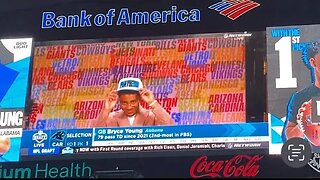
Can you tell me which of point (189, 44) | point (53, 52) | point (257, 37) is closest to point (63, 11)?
point (53, 52)

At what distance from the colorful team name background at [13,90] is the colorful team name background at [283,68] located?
100 inches

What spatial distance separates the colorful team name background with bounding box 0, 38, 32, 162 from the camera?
860cm

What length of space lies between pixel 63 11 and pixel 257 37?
2.14m

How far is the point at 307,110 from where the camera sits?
8305 millimetres

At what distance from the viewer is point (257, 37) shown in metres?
8.51

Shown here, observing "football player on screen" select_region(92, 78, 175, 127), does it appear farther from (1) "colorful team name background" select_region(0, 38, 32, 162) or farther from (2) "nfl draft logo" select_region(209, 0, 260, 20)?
(2) "nfl draft logo" select_region(209, 0, 260, 20)

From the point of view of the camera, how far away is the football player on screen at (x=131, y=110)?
846 centimetres

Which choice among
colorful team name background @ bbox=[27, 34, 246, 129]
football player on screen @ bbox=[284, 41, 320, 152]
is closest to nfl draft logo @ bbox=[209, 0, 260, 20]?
colorful team name background @ bbox=[27, 34, 246, 129]

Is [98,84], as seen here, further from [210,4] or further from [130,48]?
[210,4]

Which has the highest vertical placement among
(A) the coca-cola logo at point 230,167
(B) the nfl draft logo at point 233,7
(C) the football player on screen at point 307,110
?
(B) the nfl draft logo at point 233,7

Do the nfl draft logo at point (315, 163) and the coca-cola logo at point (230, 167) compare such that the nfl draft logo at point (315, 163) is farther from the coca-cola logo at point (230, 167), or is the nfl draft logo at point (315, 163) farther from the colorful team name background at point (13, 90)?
the colorful team name background at point (13, 90)

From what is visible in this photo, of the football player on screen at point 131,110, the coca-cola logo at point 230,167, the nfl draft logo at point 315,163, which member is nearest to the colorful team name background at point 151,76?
the football player on screen at point 131,110

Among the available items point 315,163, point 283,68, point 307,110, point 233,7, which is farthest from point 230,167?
point 233,7

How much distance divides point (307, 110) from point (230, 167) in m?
0.96
